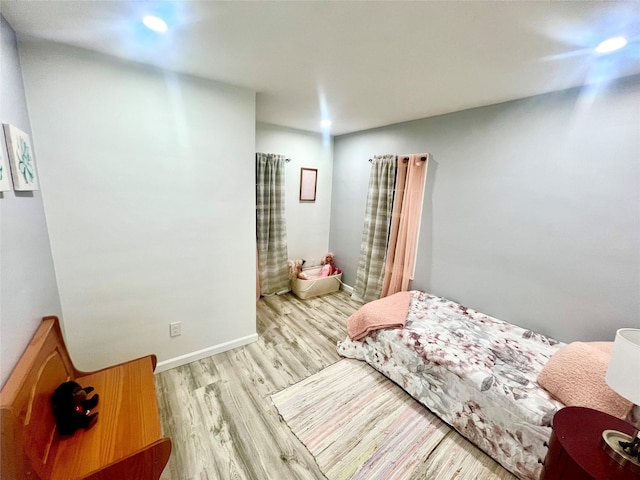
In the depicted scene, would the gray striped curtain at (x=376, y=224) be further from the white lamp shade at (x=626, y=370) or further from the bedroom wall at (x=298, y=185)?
the white lamp shade at (x=626, y=370)

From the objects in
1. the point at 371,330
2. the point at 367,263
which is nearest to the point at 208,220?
the point at 371,330

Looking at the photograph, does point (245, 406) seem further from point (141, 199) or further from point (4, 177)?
point (4, 177)

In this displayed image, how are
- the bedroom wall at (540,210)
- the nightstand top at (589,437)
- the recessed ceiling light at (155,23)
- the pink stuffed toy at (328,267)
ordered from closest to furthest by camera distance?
the nightstand top at (589,437) → the recessed ceiling light at (155,23) → the bedroom wall at (540,210) → the pink stuffed toy at (328,267)

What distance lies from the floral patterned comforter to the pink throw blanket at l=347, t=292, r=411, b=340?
61 mm

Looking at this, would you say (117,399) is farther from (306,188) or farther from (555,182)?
(555,182)

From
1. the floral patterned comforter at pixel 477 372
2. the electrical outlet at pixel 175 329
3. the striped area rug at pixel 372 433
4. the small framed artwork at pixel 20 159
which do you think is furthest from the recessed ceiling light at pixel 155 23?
the floral patterned comforter at pixel 477 372

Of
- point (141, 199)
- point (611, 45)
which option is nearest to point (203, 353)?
point (141, 199)

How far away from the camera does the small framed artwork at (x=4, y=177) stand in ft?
3.25

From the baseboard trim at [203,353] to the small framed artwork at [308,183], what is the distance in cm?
205

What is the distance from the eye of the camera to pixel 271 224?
3453 mm

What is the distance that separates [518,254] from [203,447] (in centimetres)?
272

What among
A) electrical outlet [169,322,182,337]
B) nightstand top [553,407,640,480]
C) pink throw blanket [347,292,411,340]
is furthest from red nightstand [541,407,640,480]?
electrical outlet [169,322,182,337]

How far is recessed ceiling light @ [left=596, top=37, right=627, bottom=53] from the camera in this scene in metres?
1.26

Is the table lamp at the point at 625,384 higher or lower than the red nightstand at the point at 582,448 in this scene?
higher
